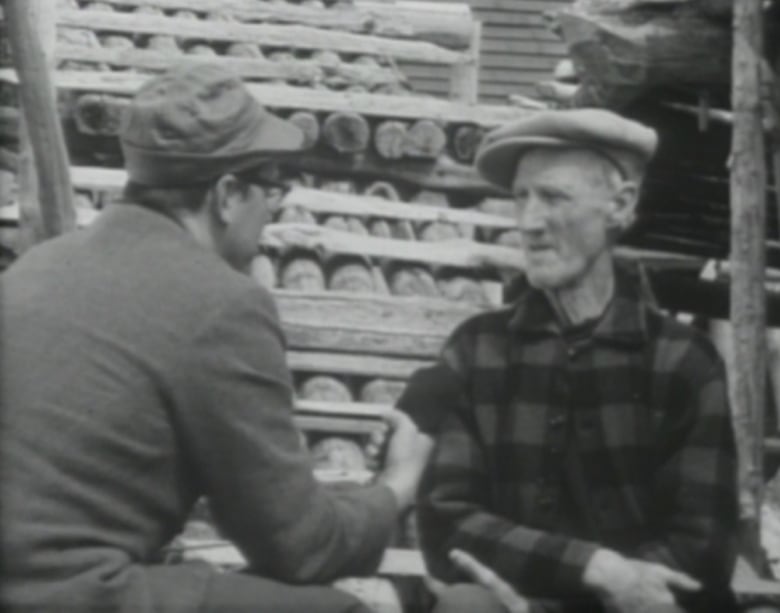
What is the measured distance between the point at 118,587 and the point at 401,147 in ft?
14.8

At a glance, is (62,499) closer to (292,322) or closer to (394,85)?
(292,322)

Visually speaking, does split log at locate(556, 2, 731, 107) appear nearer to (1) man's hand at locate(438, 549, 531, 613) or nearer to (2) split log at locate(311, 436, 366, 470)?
(2) split log at locate(311, 436, 366, 470)

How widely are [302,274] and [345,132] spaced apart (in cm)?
113

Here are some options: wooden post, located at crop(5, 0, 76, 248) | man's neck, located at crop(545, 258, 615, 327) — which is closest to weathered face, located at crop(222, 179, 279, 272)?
man's neck, located at crop(545, 258, 615, 327)

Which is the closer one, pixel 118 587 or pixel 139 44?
pixel 118 587

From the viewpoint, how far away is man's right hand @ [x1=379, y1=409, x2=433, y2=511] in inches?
154

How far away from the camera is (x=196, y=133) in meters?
3.49

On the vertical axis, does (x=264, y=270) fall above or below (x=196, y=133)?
below

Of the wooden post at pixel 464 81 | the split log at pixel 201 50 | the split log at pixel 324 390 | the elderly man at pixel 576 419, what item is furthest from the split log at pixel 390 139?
the elderly man at pixel 576 419

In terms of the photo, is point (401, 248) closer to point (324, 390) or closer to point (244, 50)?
point (324, 390)

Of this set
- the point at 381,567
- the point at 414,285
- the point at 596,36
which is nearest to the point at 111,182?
the point at 414,285

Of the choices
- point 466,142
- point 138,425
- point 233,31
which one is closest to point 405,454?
point 138,425

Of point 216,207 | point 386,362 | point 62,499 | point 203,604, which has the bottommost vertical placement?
point 386,362

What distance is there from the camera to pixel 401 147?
303 inches
